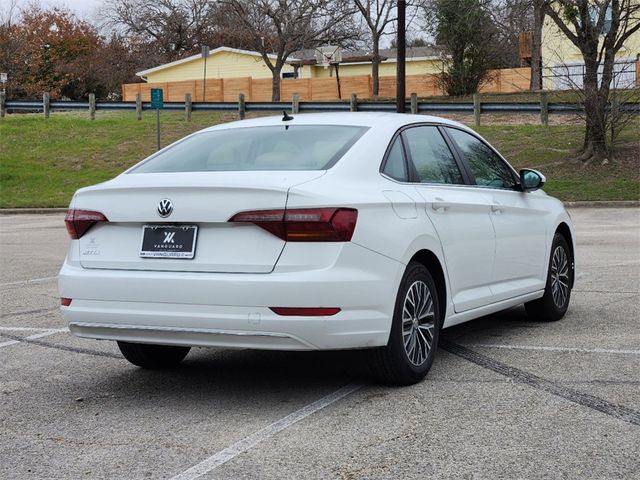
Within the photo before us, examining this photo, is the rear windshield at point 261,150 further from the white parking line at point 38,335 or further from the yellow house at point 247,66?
the yellow house at point 247,66

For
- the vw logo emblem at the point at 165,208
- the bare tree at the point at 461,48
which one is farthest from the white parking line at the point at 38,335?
the bare tree at the point at 461,48

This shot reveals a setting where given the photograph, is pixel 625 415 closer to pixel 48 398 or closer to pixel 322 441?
pixel 322 441

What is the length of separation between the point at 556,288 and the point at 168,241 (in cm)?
393

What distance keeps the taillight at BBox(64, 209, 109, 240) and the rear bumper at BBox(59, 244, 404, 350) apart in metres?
0.31

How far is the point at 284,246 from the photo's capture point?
5.35 meters

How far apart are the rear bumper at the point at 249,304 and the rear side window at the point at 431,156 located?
1043mm

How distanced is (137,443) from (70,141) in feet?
111

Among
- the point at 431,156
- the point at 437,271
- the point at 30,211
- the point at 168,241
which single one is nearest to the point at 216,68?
the point at 30,211

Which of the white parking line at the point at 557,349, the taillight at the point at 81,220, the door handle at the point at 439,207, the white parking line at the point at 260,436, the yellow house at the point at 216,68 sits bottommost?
the white parking line at the point at 260,436

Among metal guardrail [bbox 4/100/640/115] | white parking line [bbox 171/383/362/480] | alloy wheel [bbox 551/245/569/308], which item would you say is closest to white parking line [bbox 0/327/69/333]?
white parking line [bbox 171/383/362/480]

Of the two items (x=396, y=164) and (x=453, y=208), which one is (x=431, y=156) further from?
(x=396, y=164)

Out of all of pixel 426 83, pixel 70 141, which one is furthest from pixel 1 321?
pixel 426 83

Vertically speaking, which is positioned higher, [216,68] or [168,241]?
[216,68]

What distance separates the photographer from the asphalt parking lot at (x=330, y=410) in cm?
458
